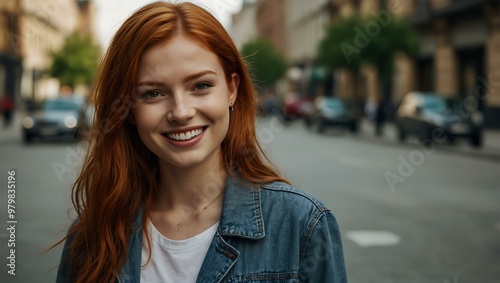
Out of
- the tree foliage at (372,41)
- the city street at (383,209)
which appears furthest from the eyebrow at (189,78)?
the tree foliage at (372,41)

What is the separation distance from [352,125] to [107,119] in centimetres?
→ 2633

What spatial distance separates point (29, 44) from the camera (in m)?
56.1

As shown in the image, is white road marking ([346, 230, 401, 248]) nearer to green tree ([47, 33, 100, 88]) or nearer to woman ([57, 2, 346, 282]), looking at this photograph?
woman ([57, 2, 346, 282])

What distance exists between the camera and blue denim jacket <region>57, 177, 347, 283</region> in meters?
1.75

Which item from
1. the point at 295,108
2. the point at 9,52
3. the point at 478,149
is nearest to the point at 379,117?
the point at 478,149

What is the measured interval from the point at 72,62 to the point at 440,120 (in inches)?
1759

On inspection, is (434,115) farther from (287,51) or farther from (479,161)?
(287,51)

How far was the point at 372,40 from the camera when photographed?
2781 centimetres

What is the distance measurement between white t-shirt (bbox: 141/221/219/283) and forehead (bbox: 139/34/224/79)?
0.46 meters

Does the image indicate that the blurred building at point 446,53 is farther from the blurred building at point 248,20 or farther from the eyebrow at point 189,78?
the blurred building at point 248,20

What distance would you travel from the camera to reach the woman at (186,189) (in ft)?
Answer: 5.84

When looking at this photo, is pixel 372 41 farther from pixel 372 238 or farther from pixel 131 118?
pixel 131 118

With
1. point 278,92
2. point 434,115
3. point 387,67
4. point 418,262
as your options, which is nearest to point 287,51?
point 278,92

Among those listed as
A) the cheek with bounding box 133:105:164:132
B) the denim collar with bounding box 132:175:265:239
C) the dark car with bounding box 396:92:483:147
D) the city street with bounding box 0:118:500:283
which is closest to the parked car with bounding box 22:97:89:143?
the city street with bounding box 0:118:500:283
